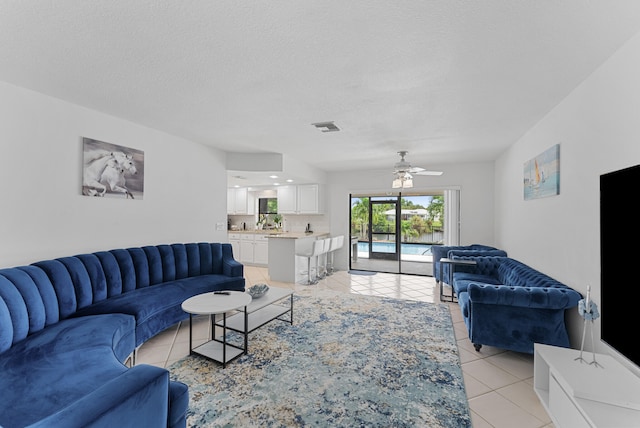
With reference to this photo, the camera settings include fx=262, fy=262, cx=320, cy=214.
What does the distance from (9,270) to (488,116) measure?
4.89 metres

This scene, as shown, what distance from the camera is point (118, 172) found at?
327cm

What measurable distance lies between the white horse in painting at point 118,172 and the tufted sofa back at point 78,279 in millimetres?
773

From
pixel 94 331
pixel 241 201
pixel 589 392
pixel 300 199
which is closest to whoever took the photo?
pixel 589 392

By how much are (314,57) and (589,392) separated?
2614 millimetres

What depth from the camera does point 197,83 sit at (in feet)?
7.63

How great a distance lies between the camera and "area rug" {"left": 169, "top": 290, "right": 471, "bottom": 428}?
1.83 meters

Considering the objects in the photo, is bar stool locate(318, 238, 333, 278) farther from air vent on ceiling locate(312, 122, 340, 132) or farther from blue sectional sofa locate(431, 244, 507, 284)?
air vent on ceiling locate(312, 122, 340, 132)

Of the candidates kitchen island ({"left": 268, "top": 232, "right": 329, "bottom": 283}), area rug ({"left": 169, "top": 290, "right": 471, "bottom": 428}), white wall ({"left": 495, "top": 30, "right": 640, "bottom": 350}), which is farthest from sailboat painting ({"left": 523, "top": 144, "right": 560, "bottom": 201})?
kitchen island ({"left": 268, "top": 232, "right": 329, "bottom": 283})

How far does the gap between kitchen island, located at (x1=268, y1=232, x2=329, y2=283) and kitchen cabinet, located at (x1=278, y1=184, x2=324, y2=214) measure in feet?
3.85

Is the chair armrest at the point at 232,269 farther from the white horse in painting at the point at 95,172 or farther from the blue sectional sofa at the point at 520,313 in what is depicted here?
the blue sectional sofa at the point at 520,313

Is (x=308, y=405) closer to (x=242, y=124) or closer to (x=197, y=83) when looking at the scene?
(x=197, y=83)

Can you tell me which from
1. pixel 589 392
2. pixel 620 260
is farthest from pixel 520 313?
pixel 620 260

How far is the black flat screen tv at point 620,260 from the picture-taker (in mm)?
1298

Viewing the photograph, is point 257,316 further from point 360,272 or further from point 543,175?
point 360,272
